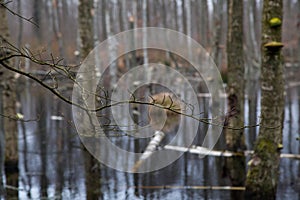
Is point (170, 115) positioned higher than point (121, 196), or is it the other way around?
point (170, 115)

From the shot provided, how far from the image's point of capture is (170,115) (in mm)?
14445

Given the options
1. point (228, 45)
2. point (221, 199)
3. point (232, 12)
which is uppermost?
point (232, 12)

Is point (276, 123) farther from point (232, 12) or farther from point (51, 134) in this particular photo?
point (51, 134)

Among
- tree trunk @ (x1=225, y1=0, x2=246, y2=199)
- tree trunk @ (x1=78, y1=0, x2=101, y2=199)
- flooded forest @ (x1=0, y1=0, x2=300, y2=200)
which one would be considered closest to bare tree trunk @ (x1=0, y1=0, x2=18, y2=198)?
flooded forest @ (x1=0, y1=0, x2=300, y2=200)

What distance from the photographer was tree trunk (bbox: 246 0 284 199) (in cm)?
580

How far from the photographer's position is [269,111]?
584 cm

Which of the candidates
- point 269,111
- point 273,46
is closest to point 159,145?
point 269,111

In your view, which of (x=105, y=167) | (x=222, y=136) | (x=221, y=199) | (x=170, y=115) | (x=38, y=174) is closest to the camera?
(x=221, y=199)

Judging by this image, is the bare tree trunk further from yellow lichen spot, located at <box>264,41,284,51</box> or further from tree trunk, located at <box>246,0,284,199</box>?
yellow lichen spot, located at <box>264,41,284,51</box>

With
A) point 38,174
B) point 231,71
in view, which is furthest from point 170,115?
point 38,174

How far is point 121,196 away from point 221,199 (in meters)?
1.63

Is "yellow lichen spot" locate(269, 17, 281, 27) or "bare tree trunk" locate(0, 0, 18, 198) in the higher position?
"yellow lichen spot" locate(269, 17, 281, 27)

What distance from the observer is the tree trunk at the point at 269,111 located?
19.0 ft

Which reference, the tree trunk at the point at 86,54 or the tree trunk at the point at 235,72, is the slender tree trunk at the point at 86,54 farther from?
the tree trunk at the point at 235,72
